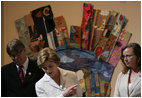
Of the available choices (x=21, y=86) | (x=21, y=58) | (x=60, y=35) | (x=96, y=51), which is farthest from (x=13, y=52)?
(x=96, y=51)

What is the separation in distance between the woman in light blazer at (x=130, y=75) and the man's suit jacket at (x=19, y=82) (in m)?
0.76

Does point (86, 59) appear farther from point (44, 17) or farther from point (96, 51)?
point (44, 17)

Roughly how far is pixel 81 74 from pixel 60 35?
0.64 meters

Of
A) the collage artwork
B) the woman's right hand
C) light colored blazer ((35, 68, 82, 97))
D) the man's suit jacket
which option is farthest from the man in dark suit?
the collage artwork

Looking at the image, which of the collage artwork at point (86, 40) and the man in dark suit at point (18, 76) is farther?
the collage artwork at point (86, 40)

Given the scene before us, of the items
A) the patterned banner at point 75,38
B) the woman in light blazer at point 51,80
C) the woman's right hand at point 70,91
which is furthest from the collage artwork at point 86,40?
the woman's right hand at point 70,91

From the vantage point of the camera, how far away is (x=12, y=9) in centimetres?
300

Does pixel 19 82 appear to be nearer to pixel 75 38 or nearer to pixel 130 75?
pixel 130 75

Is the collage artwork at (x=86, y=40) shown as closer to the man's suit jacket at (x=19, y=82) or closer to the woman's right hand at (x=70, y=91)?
the man's suit jacket at (x=19, y=82)

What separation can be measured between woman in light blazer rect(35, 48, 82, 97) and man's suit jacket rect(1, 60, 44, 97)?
0.17 meters

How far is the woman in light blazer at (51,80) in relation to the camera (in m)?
1.79

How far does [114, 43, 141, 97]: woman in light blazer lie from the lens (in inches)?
72.4

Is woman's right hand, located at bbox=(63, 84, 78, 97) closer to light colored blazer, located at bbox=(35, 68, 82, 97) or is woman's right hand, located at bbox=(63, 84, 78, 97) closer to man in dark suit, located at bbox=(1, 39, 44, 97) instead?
light colored blazer, located at bbox=(35, 68, 82, 97)

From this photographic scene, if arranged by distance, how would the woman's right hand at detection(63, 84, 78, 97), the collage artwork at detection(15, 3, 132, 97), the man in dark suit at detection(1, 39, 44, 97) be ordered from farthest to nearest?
the collage artwork at detection(15, 3, 132, 97) → the man in dark suit at detection(1, 39, 44, 97) → the woman's right hand at detection(63, 84, 78, 97)
